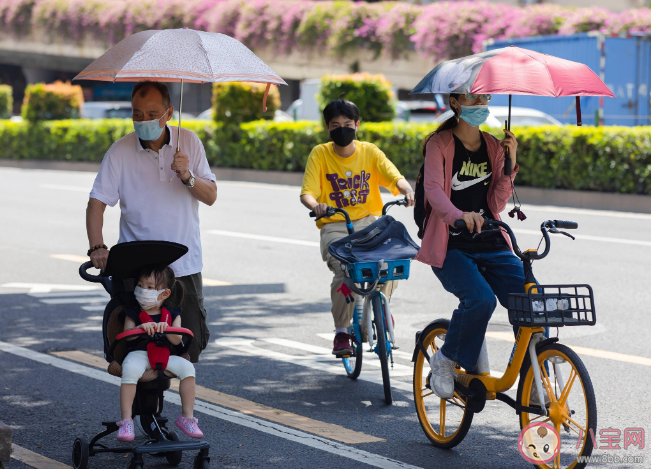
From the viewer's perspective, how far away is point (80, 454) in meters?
4.42

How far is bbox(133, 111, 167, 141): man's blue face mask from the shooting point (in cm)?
459

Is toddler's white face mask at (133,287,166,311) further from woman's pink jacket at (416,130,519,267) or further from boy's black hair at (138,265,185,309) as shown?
woman's pink jacket at (416,130,519,267)

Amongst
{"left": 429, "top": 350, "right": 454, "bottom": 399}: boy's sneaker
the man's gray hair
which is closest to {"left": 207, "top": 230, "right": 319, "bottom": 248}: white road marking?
{"left": 429, "top": 350, "right": 454, "bottom": 399}: boy's sneaker

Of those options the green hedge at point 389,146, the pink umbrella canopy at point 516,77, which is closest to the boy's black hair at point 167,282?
the pink umbrella canopy at point 516,77

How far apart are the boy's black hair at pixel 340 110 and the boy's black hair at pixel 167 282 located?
2.11 metres

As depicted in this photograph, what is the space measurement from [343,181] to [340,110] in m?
0.47

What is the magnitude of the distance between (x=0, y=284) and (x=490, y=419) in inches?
251

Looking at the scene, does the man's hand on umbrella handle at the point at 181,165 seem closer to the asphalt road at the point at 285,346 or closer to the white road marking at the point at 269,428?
the asphalt road at the point at 285,346

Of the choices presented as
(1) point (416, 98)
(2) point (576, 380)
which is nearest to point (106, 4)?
(1) point (416, 98)

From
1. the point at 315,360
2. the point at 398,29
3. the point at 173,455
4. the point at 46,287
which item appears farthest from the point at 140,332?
the point at 398,29

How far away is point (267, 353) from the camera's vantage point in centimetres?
715

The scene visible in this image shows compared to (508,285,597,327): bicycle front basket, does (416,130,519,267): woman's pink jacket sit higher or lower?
higher

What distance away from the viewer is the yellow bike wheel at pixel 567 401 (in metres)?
4.03

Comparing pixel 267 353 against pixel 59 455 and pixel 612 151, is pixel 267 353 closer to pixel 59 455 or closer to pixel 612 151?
pixel 59 455
